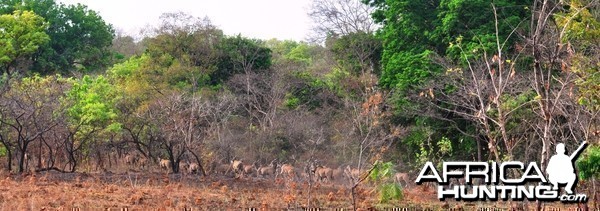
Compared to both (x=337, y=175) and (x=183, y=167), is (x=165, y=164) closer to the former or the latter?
(x=183, y=167)

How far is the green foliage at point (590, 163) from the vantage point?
912cm

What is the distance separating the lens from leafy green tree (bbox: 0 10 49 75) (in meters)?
34.9

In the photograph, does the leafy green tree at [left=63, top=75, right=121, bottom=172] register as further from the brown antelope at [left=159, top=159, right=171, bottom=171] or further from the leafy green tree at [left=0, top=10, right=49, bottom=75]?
the leafy green tree at [left=0, top=10, right=49, bottom=75]

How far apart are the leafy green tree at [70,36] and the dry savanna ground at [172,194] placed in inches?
805

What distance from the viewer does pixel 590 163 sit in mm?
9156

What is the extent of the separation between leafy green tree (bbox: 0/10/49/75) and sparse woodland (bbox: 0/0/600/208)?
0.08 meters

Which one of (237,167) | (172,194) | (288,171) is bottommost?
(172,194)

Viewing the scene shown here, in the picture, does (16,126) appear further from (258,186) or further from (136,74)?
(136,74)

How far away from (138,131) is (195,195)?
28.0 ft

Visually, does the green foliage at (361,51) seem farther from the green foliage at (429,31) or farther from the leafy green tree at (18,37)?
the leafy green tree at (18,37)

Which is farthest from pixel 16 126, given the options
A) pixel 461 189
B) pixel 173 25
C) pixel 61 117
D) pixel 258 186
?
pixel 461 189

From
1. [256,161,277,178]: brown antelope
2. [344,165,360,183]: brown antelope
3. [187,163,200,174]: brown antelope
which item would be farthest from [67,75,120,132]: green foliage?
[344,165,360,183]: brown antelope

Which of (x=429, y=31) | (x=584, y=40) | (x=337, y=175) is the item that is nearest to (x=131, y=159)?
(x=337, y=175)

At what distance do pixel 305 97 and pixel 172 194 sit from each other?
55.6ft
